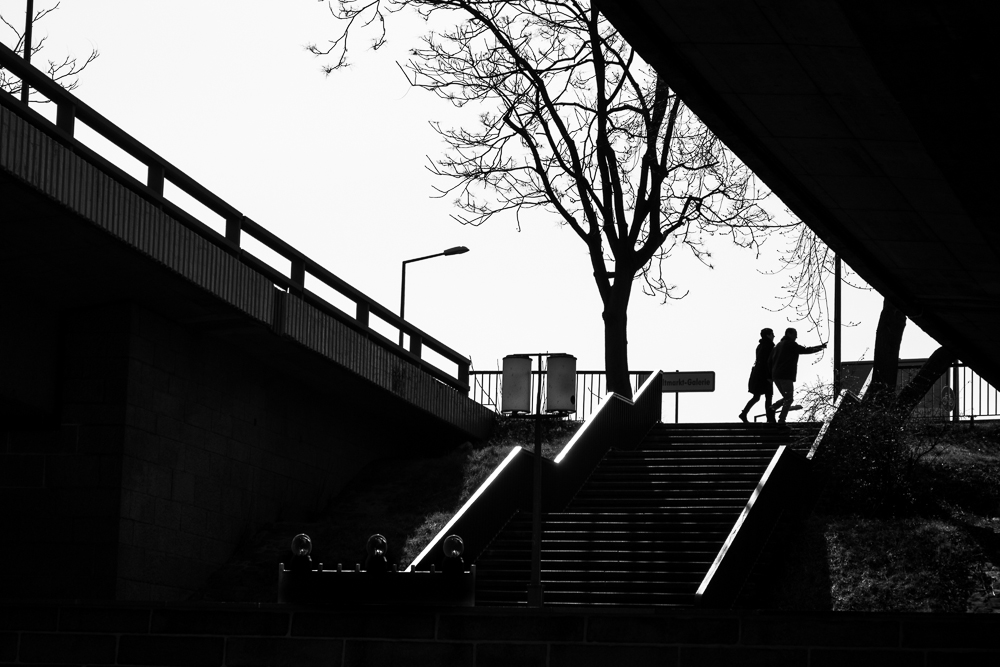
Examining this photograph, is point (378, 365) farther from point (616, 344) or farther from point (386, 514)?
point (616, 344)

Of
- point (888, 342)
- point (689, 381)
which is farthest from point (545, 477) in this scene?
point (689, 381)

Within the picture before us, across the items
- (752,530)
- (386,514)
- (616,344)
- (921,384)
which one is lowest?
(752,530)

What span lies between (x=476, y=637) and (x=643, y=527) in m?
10.9

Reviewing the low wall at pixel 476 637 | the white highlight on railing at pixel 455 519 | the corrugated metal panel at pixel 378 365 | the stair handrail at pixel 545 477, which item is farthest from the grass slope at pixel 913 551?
the low wall at pixel 476 637

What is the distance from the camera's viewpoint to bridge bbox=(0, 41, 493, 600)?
15531 mm

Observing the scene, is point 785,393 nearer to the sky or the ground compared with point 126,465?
nearer to the sky

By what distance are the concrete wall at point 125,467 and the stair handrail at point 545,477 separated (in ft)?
10.9

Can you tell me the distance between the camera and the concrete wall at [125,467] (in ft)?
56.9

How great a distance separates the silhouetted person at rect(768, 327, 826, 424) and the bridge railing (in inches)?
227

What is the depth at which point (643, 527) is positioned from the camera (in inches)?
733

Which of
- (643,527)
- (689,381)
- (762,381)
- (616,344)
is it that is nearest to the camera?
(643,527)

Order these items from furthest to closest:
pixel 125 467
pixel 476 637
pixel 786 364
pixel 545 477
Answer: pixel 786 364 → pixel 545 477 → pixel 125 467 → pixel 476 637

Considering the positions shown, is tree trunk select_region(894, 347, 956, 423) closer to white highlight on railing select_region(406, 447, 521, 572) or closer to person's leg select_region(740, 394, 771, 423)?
person's leg select_region(740, 394, 771, 423)

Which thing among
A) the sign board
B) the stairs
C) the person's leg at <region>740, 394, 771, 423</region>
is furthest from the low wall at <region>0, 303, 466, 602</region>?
the sign board
